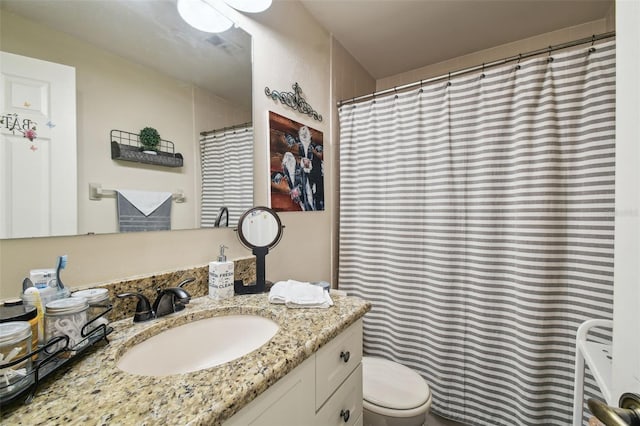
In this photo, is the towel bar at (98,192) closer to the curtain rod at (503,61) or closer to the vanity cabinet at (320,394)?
the vanity cabinet at (320,394)

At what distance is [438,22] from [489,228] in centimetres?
140

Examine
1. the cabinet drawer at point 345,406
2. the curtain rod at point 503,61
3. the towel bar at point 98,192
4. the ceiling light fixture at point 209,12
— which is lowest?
the cabinet drawer at point 345,406

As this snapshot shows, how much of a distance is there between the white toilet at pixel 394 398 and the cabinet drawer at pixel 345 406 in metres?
0.18

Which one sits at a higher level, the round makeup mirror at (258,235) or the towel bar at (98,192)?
the towel bar at (98,192)

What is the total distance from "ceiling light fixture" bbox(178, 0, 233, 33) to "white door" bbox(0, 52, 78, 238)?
49 cm

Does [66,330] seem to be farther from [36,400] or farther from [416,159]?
[416,159]

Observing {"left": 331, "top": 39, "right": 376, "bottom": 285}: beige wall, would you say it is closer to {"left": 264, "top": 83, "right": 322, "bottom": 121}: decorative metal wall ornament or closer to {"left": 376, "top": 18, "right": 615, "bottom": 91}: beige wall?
Answer: {"left": 264, "top": 83, "right": 322, "bottom": 121}: decorative metal wall ornament

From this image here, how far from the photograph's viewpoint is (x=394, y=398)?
1127mm

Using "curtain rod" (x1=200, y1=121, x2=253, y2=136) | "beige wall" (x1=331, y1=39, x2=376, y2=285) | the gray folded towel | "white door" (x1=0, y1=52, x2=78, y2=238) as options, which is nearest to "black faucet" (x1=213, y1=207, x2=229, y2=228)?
the gray folded towel

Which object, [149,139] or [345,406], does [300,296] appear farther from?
[149,139]

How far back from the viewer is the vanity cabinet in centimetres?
54

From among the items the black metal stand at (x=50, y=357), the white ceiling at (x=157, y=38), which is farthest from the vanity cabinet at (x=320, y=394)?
the white ceiling at (x=157, y=38)

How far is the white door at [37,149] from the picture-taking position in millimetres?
621

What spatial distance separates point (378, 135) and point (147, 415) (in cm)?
167
